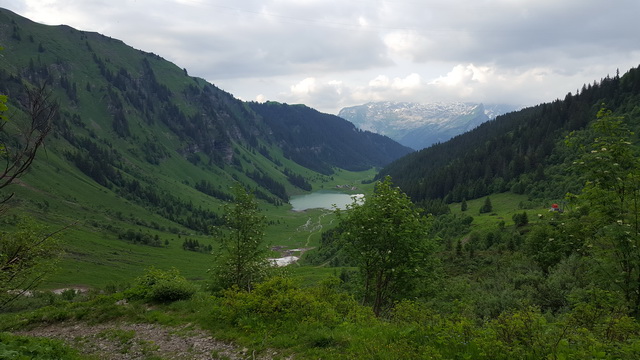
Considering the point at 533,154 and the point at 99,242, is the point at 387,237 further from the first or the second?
the point at 533,154

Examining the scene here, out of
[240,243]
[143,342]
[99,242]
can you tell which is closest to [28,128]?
[143,342]

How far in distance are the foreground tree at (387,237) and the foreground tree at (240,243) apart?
849cm

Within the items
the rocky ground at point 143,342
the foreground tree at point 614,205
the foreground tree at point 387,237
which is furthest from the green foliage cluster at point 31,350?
the foreground tree at point 614,205

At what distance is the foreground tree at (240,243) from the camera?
2880 centimetres

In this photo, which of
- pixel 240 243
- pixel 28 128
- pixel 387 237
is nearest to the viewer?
pixel 28 128

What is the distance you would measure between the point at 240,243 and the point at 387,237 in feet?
42.6

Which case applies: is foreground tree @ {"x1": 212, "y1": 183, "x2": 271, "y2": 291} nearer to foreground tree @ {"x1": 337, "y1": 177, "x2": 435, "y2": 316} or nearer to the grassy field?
foreground tree @ {"x1": 337, "y1": 177, "x2": 435, "y2": 316}

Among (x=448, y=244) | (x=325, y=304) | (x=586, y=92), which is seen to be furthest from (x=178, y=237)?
(x=586, y=92)

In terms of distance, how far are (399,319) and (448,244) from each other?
69849 millimetres

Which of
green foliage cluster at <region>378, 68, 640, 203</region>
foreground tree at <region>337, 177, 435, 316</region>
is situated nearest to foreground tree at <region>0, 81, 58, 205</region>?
foreground tree at <region>337, 177, 435, 316</region>

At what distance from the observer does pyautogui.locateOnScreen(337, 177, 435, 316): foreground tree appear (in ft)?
75.3

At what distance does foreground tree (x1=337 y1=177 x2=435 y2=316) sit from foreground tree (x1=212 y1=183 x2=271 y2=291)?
849 centimetres

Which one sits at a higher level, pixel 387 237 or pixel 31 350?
pixel 387 237

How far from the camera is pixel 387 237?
2298 centimetres
